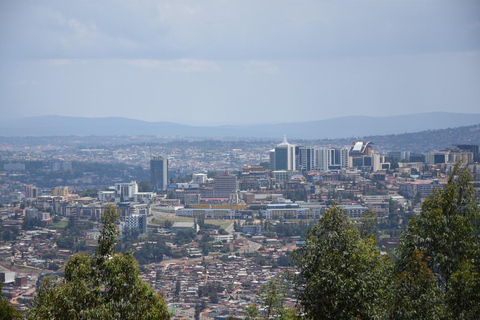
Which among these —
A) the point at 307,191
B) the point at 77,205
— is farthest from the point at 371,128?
the point at 77,205

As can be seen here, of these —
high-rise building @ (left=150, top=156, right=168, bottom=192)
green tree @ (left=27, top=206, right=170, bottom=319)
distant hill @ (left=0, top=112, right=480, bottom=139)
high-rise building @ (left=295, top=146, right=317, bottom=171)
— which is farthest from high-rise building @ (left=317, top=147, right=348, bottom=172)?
distant hill @ (left=0, top=112, right=480, bottom=139)

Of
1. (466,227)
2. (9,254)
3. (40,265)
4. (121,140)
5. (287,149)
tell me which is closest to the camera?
(466,227)

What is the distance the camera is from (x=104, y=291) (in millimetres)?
5586

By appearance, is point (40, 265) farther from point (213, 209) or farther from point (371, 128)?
point (371, 128)

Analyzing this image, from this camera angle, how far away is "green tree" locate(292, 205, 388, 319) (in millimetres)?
5594

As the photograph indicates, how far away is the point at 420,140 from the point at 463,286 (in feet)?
258

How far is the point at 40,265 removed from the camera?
27.3 meters

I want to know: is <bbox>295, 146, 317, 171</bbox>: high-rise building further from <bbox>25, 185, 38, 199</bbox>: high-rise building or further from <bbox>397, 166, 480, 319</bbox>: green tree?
<bbox>397, 166, 480, 319</bbox>: green tree

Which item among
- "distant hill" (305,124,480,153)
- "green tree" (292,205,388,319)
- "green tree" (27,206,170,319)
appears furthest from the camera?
"distant hill" (305,124,480,153)

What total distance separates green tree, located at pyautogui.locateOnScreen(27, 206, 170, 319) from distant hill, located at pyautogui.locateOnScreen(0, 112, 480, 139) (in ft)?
390

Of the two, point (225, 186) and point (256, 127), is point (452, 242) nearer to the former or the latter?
point (225, 186)

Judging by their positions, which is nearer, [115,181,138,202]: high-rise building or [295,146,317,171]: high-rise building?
[115,181,138,202]: high-rise building

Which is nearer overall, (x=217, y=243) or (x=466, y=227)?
(x=466, y=227)

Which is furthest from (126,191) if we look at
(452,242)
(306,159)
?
(452,242)
